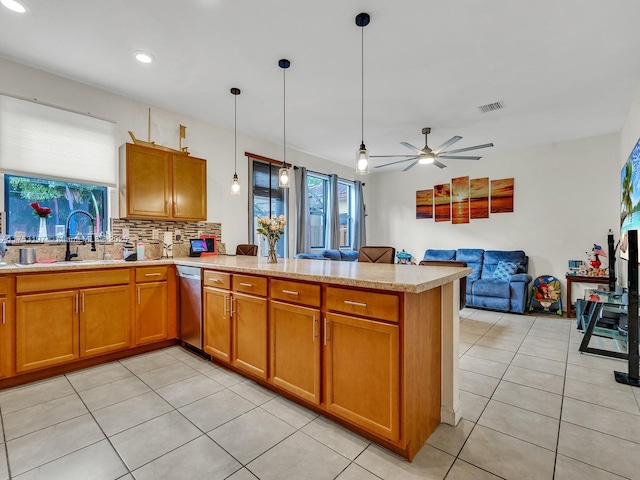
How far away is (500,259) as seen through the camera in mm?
5559

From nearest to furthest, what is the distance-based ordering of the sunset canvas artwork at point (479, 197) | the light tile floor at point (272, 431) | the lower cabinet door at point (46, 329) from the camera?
the light tile floor at point (272, 431)
the lower cabinet door at point (46, 329)
the sunset canvas artwork at point (479, 197)

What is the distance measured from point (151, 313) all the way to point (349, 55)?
10.3 ft

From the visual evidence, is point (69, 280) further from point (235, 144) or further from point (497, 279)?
point (497, 279)

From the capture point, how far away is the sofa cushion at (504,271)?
520 cm

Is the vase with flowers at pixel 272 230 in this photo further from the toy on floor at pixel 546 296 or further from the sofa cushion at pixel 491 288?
the toy on floor at pixel 546 296

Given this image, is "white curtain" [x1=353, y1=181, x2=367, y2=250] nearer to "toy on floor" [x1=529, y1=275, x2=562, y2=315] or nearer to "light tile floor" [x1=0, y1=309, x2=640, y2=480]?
"toy on floor" [x1=529, y1=275, x2=562, y2=315]

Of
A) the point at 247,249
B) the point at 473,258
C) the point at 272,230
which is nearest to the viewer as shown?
the point at 272,230

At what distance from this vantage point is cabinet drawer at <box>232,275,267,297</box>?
7.43 ft

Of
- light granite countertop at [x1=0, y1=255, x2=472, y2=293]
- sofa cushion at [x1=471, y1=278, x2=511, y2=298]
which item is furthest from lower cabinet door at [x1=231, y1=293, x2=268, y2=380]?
sofa cushion at [x1=471, y1=278, x2=511, y2=298]

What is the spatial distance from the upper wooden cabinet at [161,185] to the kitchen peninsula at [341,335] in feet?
3.04

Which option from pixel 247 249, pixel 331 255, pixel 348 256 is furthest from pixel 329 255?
pixel 247 249

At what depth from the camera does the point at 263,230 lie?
290 centimetres

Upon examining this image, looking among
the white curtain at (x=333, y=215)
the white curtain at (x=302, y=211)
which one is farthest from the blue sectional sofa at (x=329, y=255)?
the white curtain at (x=333, y=215)

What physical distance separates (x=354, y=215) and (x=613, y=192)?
4.49 metres
